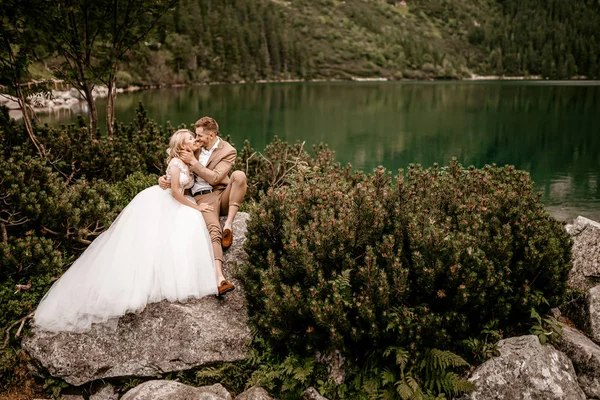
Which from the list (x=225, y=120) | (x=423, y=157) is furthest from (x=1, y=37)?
(x=225, y=120)

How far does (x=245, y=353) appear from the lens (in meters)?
5.25

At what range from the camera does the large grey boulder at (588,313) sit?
545cm

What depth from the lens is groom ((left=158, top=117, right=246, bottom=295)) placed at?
611 centimetres

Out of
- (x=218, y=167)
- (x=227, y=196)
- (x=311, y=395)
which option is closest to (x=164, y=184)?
(x=218, y=167)

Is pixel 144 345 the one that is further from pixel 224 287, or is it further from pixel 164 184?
pixel 164 184

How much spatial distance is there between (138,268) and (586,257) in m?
6.57

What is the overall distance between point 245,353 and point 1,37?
336 inches

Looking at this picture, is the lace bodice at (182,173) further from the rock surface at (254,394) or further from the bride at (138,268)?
the rock surface at (254,394)

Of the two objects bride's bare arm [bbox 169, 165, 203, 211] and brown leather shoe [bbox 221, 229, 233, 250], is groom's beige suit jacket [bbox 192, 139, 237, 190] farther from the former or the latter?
brown leather shoe [bbox 221, 229, 233, 250]

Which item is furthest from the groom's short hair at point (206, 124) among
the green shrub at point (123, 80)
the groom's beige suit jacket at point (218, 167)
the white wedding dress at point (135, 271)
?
the green shrub at point (123, 80)

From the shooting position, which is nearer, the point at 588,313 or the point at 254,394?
the point at 254,394

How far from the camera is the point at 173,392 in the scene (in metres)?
4.36

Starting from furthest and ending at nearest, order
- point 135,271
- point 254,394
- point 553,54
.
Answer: point 553,54 → point 135,271 → point 254,394

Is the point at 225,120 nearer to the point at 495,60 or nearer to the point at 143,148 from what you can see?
the point at 143,148
